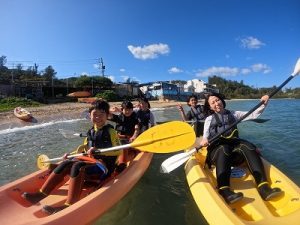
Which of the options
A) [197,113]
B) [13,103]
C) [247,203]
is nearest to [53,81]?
[13,103]

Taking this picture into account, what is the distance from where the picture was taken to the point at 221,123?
4.32 meters

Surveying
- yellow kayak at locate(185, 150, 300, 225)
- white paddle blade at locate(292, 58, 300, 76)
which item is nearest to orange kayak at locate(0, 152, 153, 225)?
yellow kayak at locate(185, 150, 300, 225)

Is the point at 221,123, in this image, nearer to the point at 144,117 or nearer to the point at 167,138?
the point at 167,138

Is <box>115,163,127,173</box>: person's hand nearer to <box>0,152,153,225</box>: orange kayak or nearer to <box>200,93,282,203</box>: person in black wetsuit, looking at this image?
<box>0,152,153,225</box>: orange kayak

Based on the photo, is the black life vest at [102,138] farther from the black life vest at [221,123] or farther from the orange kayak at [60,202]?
the black life vest at [221,123]

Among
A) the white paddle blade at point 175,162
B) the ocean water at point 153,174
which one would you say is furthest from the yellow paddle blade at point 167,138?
the ocean water at point 153,174

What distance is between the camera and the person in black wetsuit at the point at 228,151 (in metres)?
3.41

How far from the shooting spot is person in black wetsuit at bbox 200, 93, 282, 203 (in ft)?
11.2

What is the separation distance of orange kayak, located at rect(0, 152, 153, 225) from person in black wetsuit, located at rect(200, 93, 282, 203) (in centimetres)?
116

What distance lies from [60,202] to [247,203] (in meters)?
2.16

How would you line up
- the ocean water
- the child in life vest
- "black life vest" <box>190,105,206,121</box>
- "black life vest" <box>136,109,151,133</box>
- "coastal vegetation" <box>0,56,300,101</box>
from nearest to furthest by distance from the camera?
the child in life vest, the ocean water, "black life vest" <box>136,109,151,133</box>, "black life vest" <box>190,105,206,121</box>, "coastal vegetation" <box>0,56,300,101</box>

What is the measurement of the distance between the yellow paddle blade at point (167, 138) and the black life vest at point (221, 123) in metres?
0.35

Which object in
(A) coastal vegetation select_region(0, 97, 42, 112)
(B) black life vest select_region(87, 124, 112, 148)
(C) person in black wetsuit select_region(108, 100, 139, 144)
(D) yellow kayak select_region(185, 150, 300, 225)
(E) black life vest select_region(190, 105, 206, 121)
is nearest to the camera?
(D) yellow kayak select_region(185, 150, 300, 225)

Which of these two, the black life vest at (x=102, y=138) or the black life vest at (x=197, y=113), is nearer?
the black life vest at (x=102, y=138)
